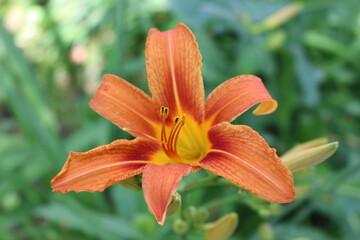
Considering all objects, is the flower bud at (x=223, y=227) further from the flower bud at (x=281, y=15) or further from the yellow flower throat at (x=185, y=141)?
the flower bud at (x=281, y=15)

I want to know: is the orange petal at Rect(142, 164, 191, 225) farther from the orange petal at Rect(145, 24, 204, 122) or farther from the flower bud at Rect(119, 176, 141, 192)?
the orange petal at Rect(145, 24, 204, 122)

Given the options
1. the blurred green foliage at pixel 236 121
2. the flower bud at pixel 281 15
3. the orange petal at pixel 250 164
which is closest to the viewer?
the orange petal at pixel 250 164

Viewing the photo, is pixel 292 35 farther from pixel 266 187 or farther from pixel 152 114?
pixel 266 187

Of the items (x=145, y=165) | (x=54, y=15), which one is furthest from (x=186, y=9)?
(x=54, y=15)

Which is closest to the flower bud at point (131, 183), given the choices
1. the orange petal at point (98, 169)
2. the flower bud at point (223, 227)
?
the orange petal at point (98, 169)

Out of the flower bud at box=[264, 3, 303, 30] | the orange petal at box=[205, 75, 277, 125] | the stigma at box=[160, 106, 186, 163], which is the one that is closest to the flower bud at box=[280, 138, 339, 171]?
the orange petal at box=[205, 75, 277, 125]

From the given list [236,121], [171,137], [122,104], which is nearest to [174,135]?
[171,137]
